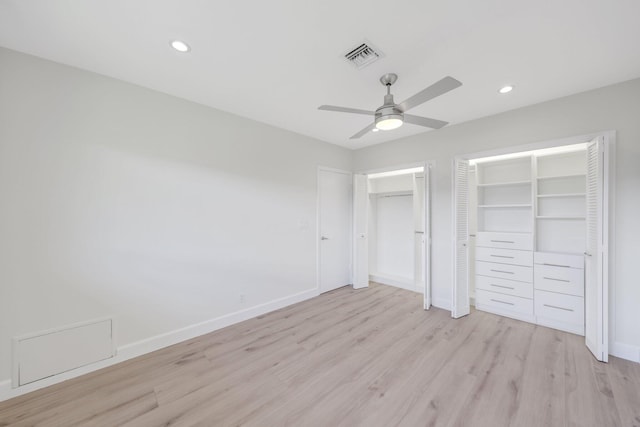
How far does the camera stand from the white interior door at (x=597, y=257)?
2295mm

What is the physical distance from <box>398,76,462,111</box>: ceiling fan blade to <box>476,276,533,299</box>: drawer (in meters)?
2.90

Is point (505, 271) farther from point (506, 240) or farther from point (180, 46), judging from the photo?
point (180, 46)

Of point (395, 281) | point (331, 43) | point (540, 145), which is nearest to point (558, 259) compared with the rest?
point (540, 145)

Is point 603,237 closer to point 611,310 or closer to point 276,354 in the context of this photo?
point 611,310

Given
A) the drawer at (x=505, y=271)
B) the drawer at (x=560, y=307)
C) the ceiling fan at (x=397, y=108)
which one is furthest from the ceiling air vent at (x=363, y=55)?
the drawer at (x=560, y=307)

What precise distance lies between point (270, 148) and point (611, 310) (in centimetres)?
423

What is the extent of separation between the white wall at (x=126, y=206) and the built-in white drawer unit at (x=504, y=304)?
2943mm

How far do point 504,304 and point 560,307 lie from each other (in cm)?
56

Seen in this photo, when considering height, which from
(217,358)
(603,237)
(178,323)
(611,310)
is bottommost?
(217,358)

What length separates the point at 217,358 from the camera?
236cm

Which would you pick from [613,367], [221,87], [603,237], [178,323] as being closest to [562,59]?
[603,237]

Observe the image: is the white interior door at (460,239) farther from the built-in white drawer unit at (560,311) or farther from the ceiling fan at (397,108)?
the ceiling fan at (397,108)

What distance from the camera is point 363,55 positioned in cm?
194

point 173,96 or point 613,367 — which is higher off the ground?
point 173,96
